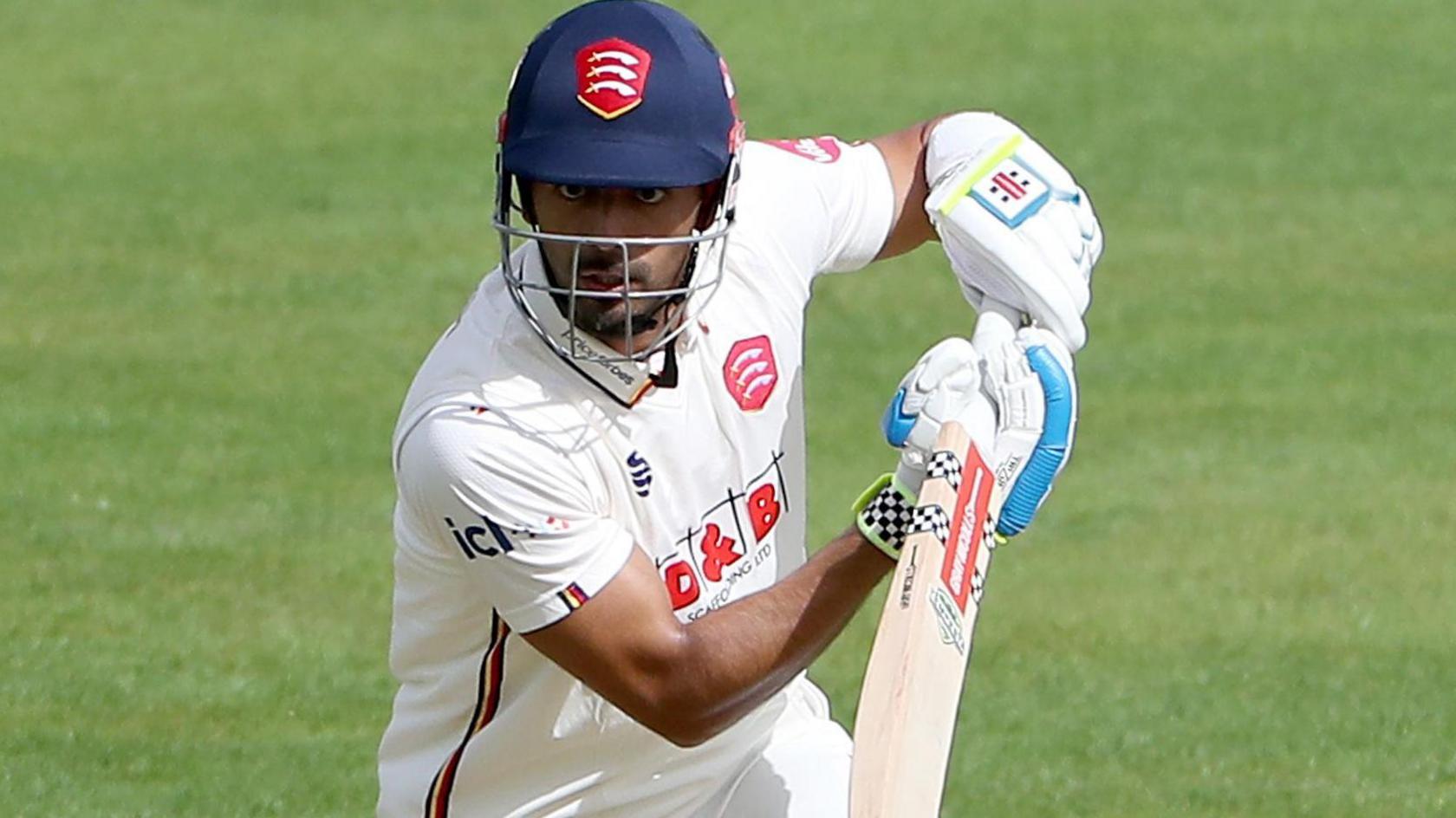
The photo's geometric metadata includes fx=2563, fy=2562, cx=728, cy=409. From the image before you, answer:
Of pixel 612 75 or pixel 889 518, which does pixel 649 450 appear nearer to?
pixel 889 518

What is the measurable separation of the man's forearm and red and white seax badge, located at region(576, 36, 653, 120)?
2.50 ft

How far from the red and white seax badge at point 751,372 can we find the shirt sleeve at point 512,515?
17.1 inches

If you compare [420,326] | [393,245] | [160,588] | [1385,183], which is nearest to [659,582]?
[160,588]

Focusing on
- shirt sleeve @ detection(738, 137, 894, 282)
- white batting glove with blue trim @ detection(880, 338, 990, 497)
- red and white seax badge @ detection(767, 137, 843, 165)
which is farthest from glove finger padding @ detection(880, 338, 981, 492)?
red and white seax badge @ detection(767, 137, 843, 165)

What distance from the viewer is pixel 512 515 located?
4.00 meters

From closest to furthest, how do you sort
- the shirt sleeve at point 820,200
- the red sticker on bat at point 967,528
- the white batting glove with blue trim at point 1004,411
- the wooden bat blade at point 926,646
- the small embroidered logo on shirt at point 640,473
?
the wooden bat blade at point 926,646, the red sticker on bat at point 967,528, the white batting glove with blue trim at point 1004,411, the small embroidered logo on shirt at point 640,473, the shirt sleeve at point 820,200

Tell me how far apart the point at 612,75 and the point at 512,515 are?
71 cm

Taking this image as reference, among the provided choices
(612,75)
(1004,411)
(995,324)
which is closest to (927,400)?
(1004,411)

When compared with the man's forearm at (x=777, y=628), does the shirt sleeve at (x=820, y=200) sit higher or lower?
higher

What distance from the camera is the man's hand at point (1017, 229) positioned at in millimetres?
4419

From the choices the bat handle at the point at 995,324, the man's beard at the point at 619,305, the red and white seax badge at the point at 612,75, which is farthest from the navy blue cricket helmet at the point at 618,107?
the bat handle at the point at 995,324

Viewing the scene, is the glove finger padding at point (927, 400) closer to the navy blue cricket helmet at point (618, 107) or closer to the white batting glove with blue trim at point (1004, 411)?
the white batting glove with blue trim at point (1004, 411)

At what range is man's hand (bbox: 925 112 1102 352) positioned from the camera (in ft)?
14.5

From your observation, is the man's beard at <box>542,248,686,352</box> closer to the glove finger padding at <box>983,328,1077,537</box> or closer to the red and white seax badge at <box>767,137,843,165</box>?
the glove finger padding at <box>983,328,1077,537</box>
